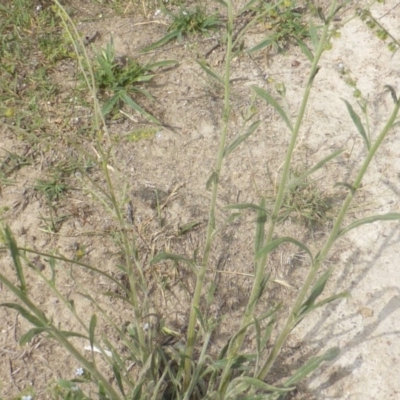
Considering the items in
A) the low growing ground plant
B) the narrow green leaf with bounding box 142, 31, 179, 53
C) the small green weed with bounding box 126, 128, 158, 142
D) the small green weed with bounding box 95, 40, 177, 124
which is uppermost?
the narrow green leaf with bounding box 142, 31, 179, 53

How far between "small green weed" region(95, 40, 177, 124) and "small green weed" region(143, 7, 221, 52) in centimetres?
22

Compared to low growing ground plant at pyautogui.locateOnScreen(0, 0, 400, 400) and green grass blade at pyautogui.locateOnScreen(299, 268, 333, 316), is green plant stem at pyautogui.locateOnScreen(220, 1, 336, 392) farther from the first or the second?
green grass blade at pyautogui.locateOnScreen(299, 268, 333, 316)

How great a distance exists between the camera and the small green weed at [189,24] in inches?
120

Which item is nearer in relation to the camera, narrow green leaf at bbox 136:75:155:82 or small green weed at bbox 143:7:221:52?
narrow green leaf at bbox 136:75:155:82

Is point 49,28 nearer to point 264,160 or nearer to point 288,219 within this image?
point 264,160

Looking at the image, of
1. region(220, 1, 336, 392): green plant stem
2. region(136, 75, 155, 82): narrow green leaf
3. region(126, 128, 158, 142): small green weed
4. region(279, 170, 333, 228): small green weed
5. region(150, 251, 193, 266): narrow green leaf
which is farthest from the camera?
region(136, 75, 155, 82): narrow green leaf

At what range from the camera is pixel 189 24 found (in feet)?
10.1

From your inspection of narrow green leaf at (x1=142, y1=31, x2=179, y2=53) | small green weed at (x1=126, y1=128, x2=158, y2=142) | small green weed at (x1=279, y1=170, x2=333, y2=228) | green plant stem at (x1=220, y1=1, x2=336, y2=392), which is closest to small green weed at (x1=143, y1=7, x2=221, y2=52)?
narrow green leaf at (x1=142, y1=31, x2=179, y2=53)

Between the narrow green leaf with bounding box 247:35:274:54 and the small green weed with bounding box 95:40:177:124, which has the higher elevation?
the narrow green leaf with bounding box 247:35:274:54

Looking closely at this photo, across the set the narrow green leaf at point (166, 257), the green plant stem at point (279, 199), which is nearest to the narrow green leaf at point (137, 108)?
the green plant stem at point (279, 199)

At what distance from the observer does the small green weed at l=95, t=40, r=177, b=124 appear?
2.77 meters

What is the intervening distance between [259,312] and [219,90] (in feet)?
3.92

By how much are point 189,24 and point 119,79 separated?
22.0 inches

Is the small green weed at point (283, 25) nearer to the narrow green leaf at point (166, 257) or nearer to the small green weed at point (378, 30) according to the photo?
the small green weed at point (378, 30)
